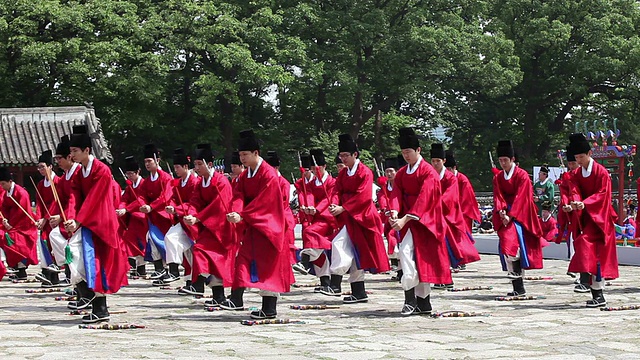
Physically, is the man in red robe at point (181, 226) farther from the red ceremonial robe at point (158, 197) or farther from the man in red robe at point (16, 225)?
the man in red robe at point (16, 225)

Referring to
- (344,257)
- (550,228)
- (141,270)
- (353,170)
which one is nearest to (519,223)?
(353,170)

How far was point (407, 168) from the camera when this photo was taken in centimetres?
1059

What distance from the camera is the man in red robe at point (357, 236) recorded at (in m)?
11.6

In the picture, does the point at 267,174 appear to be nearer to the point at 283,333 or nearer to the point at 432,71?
the point at 283,333

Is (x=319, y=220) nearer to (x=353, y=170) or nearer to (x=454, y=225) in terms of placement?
(x=353, y=170)

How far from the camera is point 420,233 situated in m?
10.2

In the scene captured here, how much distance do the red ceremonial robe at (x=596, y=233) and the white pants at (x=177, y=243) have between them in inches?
183

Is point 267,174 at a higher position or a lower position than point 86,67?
lower

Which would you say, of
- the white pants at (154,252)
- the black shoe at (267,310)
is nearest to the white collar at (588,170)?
the black shoe at (267,310)

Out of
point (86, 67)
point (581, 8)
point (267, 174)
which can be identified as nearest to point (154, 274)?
point (267, 174)

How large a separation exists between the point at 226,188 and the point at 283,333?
3.26 m

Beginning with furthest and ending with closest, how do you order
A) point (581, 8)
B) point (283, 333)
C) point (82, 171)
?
point (581, 8) < point (82, 171) < point (283, 333)

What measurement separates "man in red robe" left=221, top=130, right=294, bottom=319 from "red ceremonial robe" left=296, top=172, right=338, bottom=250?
102 inches

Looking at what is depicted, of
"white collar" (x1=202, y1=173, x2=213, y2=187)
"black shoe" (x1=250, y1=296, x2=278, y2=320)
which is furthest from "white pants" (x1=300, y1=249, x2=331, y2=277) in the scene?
"black shoe" (x1=250, y1=296, x2=278, y2=320)
